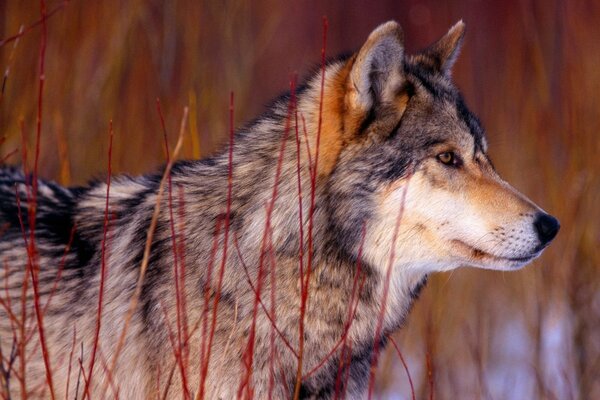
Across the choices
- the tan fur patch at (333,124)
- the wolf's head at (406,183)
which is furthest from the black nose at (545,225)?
the tan fur patch at (333,124)

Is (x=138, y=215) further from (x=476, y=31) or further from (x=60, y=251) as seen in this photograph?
(x=476, y=31)

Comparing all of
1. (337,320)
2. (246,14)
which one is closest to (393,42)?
(337,320)

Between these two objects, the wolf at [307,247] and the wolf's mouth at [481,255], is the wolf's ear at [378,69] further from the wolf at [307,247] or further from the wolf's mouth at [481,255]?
the wolf's mouth at [481,255]

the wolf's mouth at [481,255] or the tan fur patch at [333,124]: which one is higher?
Answer: the tan fur patch at [333,124]

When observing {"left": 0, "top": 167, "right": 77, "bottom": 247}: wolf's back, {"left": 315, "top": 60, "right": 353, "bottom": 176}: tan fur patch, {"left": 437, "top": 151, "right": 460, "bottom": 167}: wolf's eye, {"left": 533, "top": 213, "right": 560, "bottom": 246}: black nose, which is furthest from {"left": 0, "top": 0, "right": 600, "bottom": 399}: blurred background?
{"left": 315, "top": 60, "right": 353, "bottom": 176}: tan fur patch

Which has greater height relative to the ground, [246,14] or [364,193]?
[246,14]

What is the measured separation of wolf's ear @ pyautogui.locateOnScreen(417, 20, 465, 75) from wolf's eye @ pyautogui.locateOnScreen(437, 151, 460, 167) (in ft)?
2.04

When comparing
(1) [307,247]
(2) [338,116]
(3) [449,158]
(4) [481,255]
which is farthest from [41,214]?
(4) [481,255]

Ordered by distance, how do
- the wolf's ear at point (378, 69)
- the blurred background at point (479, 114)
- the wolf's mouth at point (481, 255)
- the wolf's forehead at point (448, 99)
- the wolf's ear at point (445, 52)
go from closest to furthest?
the wolf's ear at point (378, 69)
the wolf's mouth at point (481, 255)
the wolf's forehead at point (448, 99)
the wolf's ear at point (445, 52)
the blurred background at point (479, 114)

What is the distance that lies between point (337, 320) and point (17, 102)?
180 inches

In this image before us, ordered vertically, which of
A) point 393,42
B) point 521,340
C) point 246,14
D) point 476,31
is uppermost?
point 476,31

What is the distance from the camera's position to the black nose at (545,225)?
136 inches

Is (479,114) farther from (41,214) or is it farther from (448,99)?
(41,214)

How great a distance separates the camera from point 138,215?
364 centimetres
